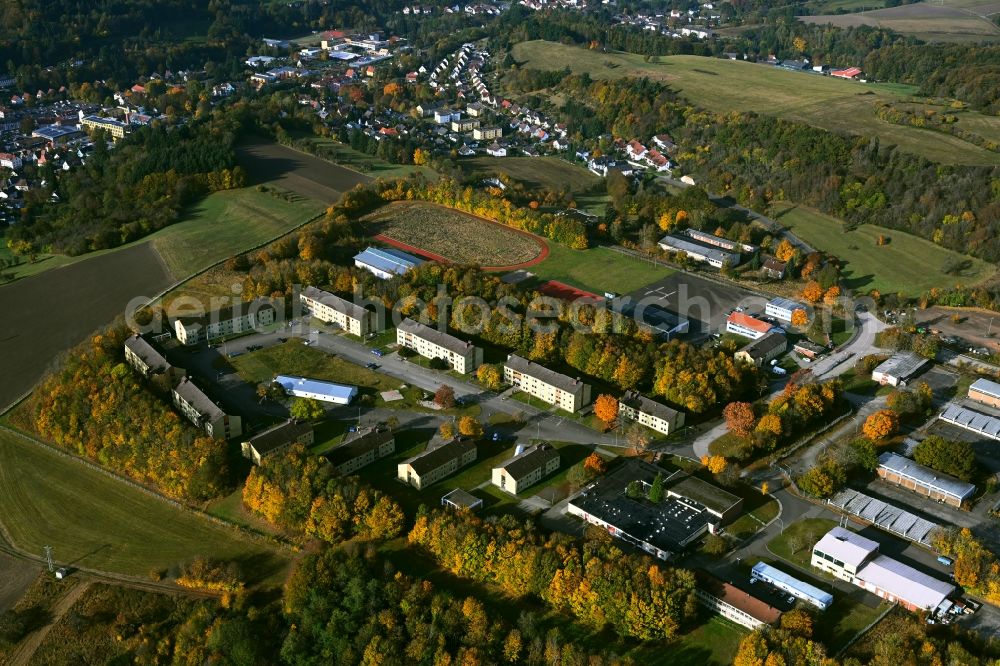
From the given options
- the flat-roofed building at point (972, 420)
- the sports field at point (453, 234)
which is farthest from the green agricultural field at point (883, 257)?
the sports field at point (453, 234)

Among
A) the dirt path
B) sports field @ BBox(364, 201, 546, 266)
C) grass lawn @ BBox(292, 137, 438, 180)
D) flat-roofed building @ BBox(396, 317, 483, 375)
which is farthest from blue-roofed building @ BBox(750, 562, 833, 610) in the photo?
grass lawn @ BBox(292, 137, 438, 180)

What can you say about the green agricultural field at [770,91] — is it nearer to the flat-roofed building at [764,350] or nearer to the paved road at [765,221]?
the paved road at [765,221]

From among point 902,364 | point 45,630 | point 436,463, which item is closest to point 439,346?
point 436,463

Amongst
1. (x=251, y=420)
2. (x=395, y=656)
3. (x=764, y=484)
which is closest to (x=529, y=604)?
(x=395, y=656)

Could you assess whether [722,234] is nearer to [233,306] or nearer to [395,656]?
[233,306]

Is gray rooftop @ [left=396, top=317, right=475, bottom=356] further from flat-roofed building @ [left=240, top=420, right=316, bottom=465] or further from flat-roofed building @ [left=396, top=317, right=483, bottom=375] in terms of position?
flat-roofed building @ [left=240, top=420, right=316, bottom=465]

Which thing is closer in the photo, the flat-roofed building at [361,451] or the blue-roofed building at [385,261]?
the flat-roofed building at [361,451]

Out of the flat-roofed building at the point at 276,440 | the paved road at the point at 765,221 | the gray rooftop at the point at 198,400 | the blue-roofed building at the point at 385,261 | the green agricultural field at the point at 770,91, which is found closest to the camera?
the flat-roofed building at the point at 276,440
